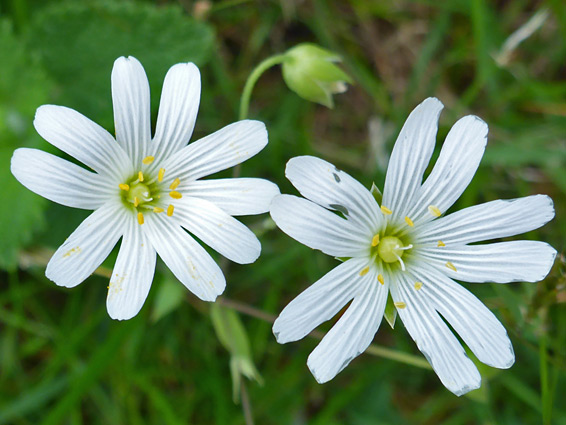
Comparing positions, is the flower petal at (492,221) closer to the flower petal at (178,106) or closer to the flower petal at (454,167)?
the flower petal at (454,167)

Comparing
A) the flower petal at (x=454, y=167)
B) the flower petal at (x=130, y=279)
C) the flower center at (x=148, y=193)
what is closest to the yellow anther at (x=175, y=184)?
the flower center at (x=148, y=193)

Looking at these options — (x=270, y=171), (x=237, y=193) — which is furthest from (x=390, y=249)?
(x=270, y=171)

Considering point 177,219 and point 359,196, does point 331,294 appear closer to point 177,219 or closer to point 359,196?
point 359,196

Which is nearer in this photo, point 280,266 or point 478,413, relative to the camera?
point 478,413

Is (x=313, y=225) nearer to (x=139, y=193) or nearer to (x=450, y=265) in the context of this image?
(x=450, y=265)

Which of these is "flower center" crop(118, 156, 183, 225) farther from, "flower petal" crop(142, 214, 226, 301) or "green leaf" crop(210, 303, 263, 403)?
"green leaf" crop(210, 303, 263, 403)

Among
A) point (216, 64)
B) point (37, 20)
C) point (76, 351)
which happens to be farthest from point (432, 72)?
point (76, 351)
